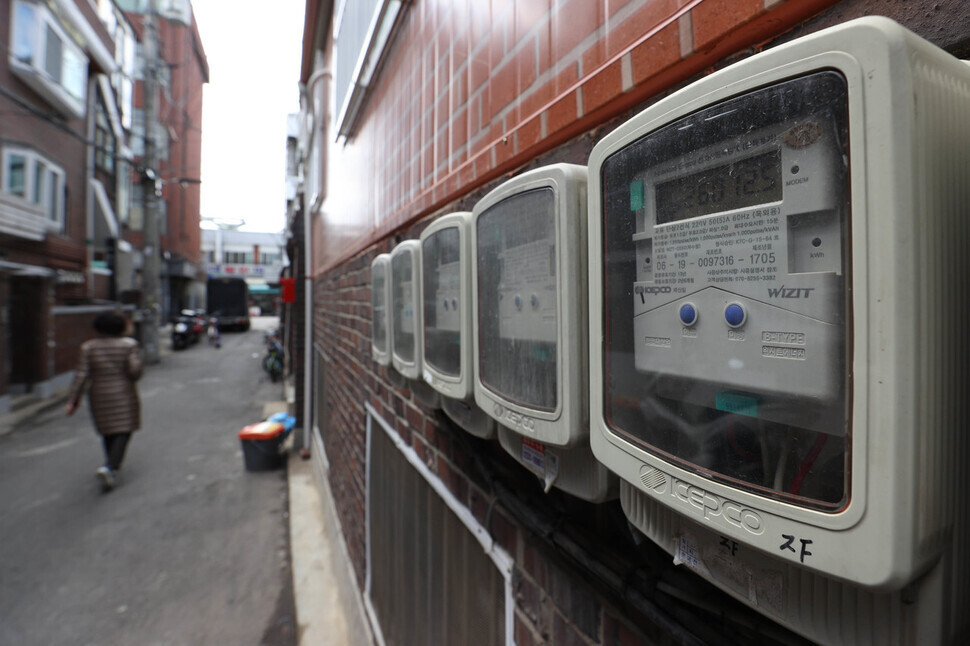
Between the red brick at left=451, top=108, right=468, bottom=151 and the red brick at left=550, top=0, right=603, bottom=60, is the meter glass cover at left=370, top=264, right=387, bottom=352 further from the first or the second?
the red brick at left=550, top=0, right=603, bottom=60

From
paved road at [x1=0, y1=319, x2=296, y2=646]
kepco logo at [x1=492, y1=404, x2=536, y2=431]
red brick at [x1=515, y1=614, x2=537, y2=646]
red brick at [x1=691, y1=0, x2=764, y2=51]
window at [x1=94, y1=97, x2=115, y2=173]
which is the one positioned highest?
window at [x1=94, y1=97, x2=115, y2=173]

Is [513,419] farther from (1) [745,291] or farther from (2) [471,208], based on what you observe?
(2) [471,208]

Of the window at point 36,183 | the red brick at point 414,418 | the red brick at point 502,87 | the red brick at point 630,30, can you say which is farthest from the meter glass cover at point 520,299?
the window at point 36,183

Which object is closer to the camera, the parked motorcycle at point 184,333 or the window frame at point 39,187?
the window frame at point 39,187

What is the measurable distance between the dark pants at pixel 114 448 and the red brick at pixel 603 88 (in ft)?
22.4

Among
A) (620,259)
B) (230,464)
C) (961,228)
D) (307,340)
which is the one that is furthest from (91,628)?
(961,228)

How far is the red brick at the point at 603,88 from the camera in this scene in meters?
0.91

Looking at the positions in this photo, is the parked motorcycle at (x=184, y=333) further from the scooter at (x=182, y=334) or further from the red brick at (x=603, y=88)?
the red brick at (x=603, y=88)

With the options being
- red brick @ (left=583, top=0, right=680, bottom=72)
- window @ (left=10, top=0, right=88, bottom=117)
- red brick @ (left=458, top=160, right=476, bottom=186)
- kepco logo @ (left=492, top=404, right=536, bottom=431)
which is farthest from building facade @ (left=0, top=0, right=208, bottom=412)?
kepco logo @ (left=492, top=404, right=536, bottom=431)

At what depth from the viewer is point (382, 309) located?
1.98 metres

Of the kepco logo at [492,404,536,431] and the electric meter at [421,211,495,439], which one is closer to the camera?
the kepco logo at [492,404,536,431]

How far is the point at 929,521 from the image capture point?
16.5 inches

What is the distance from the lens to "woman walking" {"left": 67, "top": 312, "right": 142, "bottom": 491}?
18.7ft

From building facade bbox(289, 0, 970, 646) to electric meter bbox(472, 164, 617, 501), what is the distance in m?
0.11
